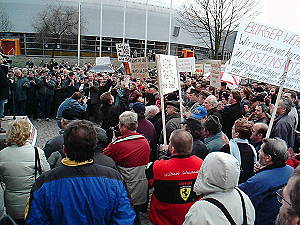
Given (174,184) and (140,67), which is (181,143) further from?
(140,67)

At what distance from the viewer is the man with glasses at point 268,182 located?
3.37m

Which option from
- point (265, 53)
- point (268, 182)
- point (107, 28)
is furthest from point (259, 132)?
point (107, 28)

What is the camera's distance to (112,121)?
299 inches

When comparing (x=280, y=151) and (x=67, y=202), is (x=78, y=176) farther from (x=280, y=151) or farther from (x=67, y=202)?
(x=280, y=151)

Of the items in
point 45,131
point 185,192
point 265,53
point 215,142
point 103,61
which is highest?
point 265,53

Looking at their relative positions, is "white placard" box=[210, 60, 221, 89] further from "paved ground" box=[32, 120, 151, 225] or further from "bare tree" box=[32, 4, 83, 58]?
"bare tree" box=[32, 4, 83, 58]

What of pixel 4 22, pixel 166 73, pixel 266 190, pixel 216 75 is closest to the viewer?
pixel 266 190

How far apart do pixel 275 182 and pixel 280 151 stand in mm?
334

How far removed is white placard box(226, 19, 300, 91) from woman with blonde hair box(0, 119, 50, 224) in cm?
313

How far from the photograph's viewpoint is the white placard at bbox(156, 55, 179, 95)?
233 inches

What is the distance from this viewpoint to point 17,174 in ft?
11.9

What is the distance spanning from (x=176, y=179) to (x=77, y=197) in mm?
1308

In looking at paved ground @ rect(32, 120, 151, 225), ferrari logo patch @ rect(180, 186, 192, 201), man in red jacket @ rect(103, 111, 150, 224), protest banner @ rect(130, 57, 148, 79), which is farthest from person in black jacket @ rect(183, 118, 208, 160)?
paved ground @ rect(32, 120, 151, 225)

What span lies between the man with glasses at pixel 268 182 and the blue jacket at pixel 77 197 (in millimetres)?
1418
